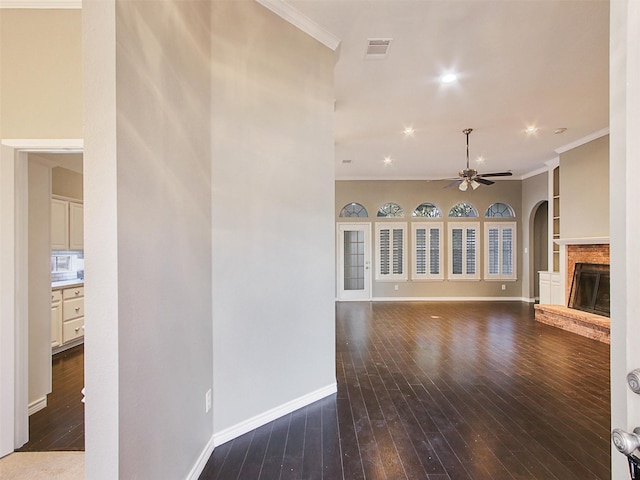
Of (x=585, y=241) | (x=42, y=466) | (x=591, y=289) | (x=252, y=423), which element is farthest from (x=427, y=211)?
(x=42, y=466)

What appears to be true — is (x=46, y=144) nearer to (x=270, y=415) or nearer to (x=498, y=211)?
(x=270, y=415)

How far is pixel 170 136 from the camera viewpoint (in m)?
1.70

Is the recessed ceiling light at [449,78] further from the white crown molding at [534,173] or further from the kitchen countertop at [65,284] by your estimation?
the white crown molding at [534,173]

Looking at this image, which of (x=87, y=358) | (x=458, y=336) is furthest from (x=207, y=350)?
(x=458, y=336)

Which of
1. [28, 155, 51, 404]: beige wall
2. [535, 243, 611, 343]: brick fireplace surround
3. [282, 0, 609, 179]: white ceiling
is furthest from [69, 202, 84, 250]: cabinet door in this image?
[535, 243, 611, 343]: brick fireplace surround

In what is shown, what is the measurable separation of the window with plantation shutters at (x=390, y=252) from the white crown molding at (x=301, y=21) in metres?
6.14

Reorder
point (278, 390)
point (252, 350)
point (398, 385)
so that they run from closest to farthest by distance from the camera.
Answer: point (252, 350)
point (278, 390)
point (398, 385)

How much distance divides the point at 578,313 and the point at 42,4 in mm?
7564

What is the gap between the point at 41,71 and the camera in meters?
2.42

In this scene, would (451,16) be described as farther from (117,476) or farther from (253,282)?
(117,476)

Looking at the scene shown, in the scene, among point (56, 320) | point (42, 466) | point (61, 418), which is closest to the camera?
point (42, 466)

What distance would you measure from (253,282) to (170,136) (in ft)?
3.91

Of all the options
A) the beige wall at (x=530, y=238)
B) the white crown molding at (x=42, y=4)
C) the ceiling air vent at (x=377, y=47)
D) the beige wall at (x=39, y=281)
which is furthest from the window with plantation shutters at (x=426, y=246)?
the white crown molding at (x=42, y=4)

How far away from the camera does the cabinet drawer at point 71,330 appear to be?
418cm
